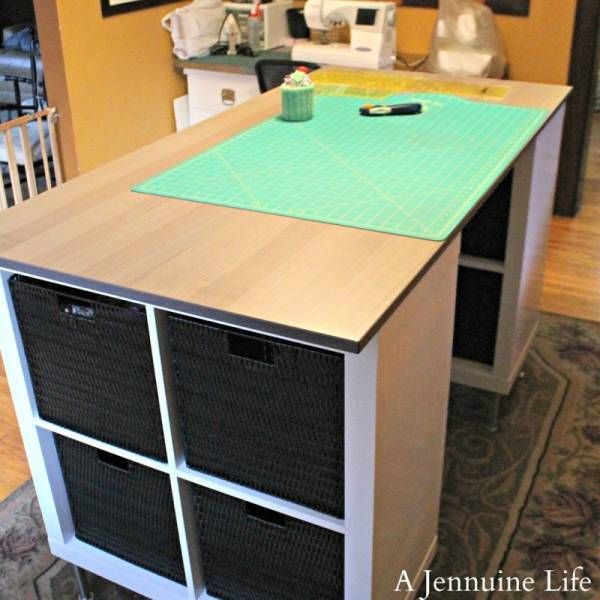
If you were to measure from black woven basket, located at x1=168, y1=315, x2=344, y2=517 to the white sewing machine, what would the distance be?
7.29ft

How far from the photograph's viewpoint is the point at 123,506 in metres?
1.63

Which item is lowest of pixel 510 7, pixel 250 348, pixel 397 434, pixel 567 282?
pixel 567 282

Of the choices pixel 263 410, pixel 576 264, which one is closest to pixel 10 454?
pixel 263 410

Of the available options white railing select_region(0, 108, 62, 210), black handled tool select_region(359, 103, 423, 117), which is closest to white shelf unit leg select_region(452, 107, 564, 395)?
black handled tool select_region(359, 103, 423, 117)

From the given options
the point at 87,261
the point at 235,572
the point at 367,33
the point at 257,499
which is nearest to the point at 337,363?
the point at 257,499

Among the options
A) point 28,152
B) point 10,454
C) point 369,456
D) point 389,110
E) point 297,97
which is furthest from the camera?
point 28,152

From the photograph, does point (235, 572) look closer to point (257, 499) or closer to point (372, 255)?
point (257, 499)

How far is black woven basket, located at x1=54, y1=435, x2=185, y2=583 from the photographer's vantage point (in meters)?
1.57

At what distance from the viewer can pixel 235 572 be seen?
1.55 metres

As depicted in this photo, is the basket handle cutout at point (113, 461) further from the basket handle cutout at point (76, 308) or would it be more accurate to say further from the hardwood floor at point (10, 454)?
the hardwood floor at point (10, 454)

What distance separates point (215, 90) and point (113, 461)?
7.69 ft

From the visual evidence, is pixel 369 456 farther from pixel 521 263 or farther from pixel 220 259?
pixel 521 263

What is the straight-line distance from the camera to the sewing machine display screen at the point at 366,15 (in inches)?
125

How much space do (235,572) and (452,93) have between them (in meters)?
1.47
